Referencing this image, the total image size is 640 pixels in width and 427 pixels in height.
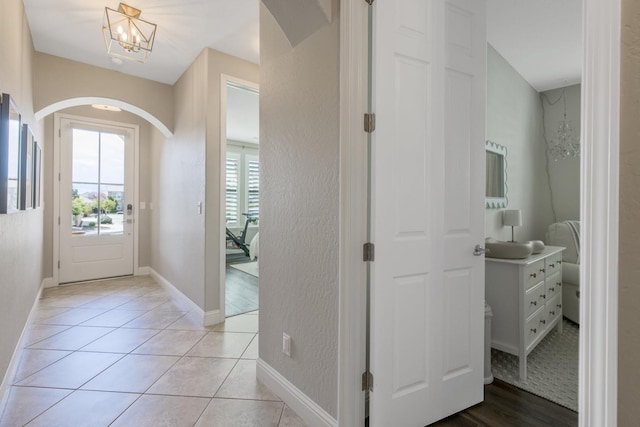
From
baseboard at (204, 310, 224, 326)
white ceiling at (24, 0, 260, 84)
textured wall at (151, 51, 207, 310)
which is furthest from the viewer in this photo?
textured wall at (151, 51, 207, 310)

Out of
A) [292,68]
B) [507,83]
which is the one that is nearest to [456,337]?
[292,68]

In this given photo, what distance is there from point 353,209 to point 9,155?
2066 mm

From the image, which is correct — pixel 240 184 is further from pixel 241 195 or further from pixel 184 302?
pixel 184 302

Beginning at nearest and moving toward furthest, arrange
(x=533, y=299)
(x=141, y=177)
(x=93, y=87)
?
(x=533, y=299) < (x=93, y=87) < (x=141, y=177)

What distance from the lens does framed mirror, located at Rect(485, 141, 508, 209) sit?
297 cm

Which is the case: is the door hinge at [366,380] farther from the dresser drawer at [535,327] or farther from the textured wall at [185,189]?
the textured wall at [185,189]

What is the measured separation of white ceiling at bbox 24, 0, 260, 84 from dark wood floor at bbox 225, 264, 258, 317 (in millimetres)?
2827

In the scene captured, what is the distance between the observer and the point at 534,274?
91.7 inches

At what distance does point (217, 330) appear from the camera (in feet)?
9.78

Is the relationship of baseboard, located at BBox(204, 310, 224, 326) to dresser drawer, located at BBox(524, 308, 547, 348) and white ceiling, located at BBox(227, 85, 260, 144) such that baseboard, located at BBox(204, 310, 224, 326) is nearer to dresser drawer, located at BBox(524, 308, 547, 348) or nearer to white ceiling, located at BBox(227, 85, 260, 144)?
white ceiling, located at BBox(227, 85, 260, 144)

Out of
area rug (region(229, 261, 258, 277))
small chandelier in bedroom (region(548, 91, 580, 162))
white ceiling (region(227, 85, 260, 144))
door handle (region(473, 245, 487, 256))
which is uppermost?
white ceiling (region(227, 85, 260, 144))

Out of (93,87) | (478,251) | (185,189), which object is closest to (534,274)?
(478,251)

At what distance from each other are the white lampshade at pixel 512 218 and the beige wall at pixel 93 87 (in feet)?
13.3

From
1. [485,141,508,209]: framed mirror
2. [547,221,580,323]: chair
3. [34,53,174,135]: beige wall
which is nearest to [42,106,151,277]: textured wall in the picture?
[34,53,174,135]: beige wall
